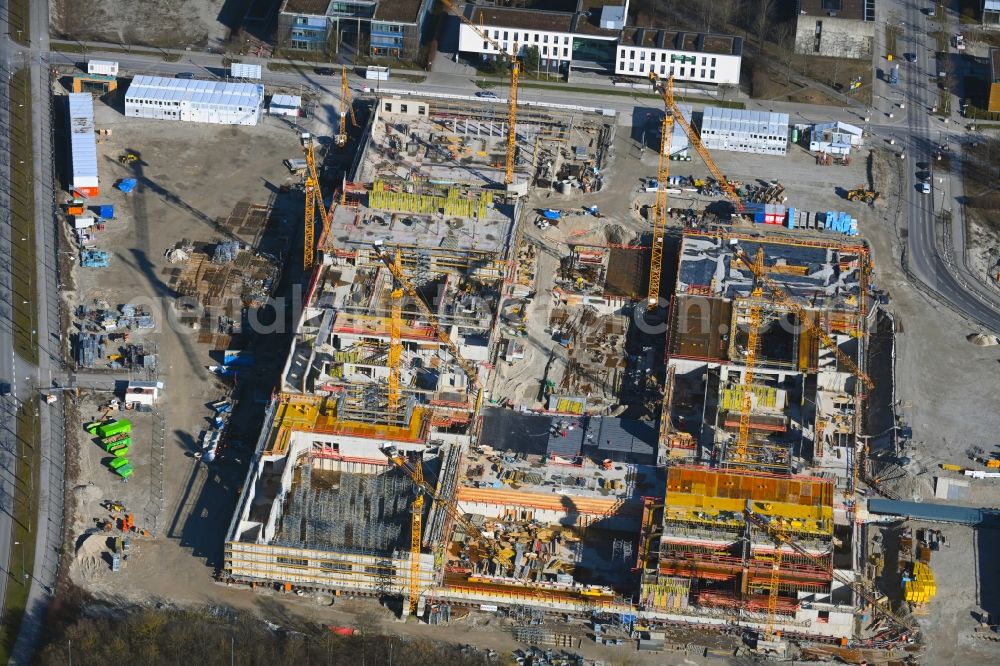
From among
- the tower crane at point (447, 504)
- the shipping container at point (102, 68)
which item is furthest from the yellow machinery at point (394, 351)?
the shipping container at point (102, 68)

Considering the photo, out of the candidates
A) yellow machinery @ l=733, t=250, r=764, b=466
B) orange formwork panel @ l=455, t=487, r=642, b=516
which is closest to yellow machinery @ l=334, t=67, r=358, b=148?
yellow machinery @ l=733, t=250, r=764, b=466

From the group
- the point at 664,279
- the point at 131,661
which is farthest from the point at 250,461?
the point at 664,279

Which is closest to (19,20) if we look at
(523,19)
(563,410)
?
(523,19)

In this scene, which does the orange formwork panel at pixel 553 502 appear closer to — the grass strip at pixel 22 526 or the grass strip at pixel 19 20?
the grass strip at pixel 22 526

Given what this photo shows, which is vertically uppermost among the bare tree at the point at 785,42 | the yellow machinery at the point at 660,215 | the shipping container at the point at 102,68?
the bare tree at the point at 785,42

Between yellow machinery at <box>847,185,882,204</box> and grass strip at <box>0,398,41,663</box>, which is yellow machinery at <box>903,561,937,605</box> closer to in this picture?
yellow machinery at <box>847,185,882,204</box>

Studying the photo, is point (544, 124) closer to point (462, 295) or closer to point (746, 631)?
point (462, 295)

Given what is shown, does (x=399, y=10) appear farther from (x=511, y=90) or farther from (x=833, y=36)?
(x=833, y=36)
